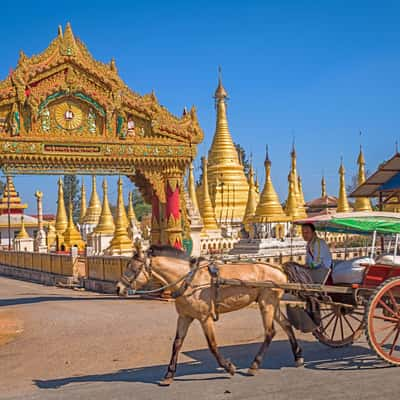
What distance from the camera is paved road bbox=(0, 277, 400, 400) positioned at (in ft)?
22.7

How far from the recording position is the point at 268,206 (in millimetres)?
33906

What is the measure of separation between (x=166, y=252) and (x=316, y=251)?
2.34 metres

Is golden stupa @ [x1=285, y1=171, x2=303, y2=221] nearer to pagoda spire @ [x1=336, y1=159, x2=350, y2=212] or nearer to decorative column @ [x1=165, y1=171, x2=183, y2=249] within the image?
pagoda spire @ [x1=336, y1=159, x2=350, y2=212]

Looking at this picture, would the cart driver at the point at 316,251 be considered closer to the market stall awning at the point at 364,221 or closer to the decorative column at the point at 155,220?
the market stall awning at the point at 364,221

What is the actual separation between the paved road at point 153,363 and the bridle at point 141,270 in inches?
52.1

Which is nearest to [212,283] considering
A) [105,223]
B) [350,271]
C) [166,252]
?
[166,252]

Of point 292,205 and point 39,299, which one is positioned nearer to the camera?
point 39,299

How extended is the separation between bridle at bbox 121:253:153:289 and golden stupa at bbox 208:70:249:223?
1334 inches

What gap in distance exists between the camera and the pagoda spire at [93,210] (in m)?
48.4

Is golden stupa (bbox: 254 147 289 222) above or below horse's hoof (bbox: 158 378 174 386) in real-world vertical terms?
above

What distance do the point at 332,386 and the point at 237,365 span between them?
1.73 m

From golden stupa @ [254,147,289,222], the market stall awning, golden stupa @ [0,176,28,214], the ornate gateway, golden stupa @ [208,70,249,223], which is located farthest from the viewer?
golden stupa @ [0,176,28,214]

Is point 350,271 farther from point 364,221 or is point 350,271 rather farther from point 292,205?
point 292,205

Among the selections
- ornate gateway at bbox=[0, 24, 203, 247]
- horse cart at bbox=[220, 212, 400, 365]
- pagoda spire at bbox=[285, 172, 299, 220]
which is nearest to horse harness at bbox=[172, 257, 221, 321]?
horse cart at bbox=[220, 212, 400, 365]
